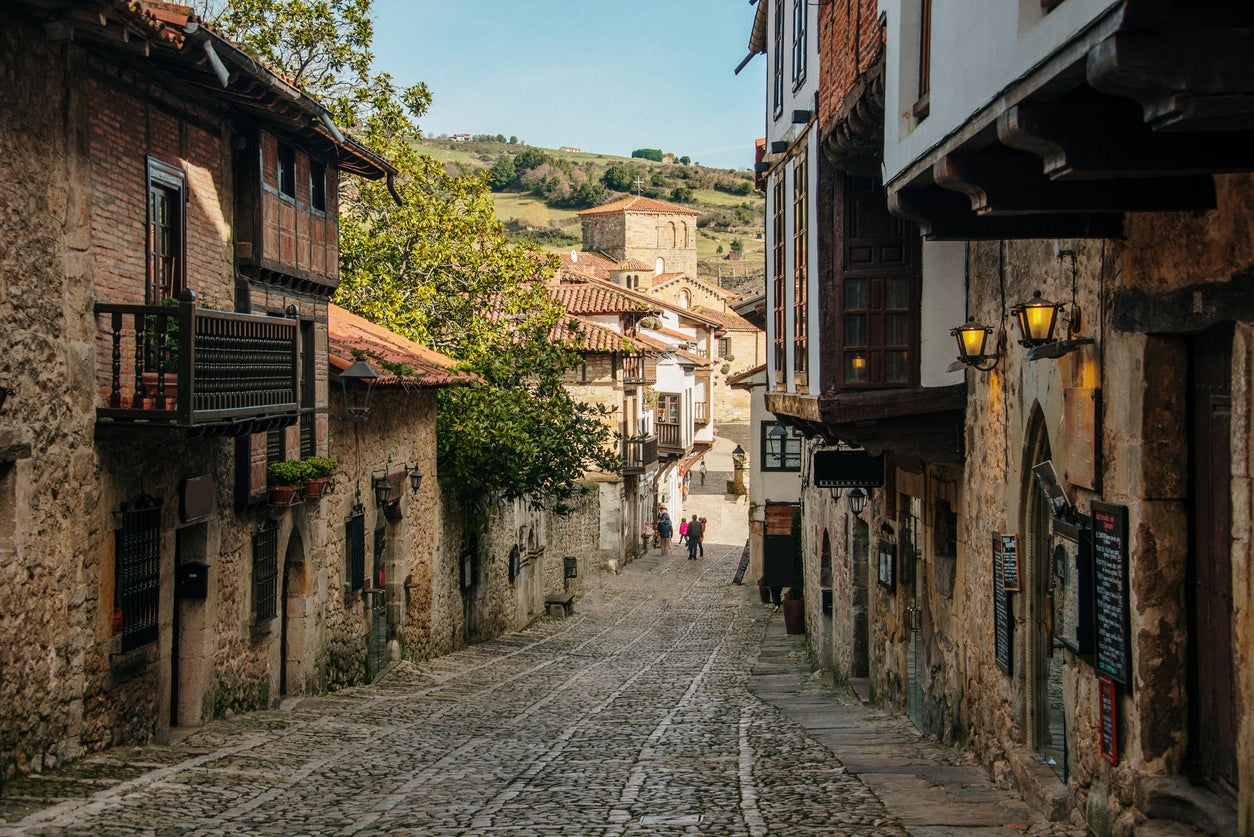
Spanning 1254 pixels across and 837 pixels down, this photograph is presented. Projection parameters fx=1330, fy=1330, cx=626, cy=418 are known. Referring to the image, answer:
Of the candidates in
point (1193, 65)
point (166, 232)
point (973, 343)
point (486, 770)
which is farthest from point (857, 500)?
point (1193, 65)

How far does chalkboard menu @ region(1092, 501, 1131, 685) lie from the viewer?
6953 mm

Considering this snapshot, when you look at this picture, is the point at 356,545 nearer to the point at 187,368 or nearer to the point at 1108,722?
the point at 187,368

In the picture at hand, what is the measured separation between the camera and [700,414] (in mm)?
67688

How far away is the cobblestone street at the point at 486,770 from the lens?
8.43m

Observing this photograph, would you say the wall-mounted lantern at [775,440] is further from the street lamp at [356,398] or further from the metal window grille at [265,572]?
the metal window grille at [265,572]

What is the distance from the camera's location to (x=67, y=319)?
33.7 ft

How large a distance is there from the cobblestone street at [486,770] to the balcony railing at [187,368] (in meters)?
2.80

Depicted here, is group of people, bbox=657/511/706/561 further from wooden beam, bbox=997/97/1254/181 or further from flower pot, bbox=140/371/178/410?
wooden beam, bbox=997/97/1254/181

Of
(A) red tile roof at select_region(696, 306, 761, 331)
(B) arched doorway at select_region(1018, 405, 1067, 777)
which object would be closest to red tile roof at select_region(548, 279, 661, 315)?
(B) arched doorway at select_region(1018, 405, 1067, 777)

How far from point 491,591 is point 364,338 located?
28.1 ft

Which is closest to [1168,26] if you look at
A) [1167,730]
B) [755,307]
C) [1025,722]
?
[1167,730]

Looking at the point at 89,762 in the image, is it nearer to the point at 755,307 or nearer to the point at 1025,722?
the point at 1025,722

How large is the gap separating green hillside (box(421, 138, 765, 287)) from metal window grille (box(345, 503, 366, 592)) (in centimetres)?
11036

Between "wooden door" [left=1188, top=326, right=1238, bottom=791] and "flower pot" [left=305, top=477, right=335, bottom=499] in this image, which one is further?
"flower pot" [left=305, top=477, right=335, bottom=499]
